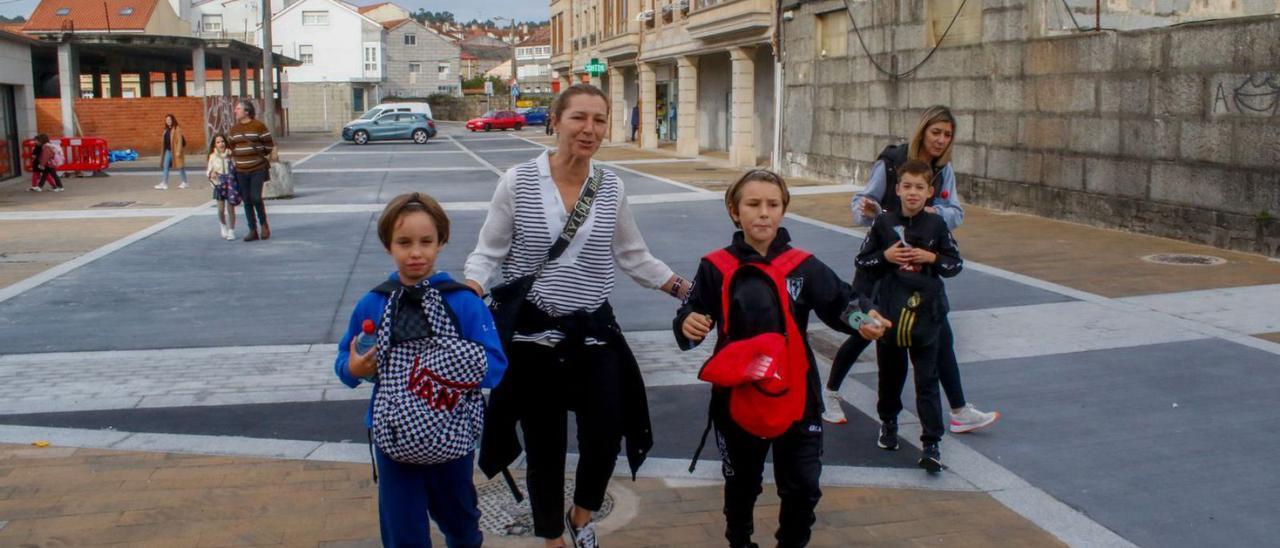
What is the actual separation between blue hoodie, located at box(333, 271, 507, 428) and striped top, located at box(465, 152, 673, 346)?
43 centimetres

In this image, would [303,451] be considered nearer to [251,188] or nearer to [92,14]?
[251,188]

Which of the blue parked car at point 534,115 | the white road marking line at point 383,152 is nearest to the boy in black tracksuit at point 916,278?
the white road marking line at point 383,152

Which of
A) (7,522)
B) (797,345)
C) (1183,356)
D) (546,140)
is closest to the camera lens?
(797,345)

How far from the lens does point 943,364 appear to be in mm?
5375

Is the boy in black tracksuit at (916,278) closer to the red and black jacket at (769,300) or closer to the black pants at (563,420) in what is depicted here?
the red and black jacket at (769,300)

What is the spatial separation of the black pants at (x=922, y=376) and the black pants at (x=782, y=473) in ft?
4.37

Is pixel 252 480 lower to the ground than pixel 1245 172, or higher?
lower

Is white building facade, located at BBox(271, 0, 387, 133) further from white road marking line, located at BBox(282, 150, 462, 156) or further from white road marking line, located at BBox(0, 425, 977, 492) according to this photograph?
white road marking line, located at BBox(0, 425, 977, 492)

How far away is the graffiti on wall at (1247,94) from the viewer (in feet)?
36.6

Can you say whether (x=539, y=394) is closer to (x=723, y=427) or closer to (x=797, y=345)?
(x=723, y=427)

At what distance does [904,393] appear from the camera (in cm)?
656

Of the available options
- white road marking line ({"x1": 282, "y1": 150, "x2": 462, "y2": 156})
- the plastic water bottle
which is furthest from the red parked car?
the plastic water bottle

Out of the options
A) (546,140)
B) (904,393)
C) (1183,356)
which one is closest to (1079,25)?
(1183,356)

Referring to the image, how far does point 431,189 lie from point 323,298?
12545 mm
